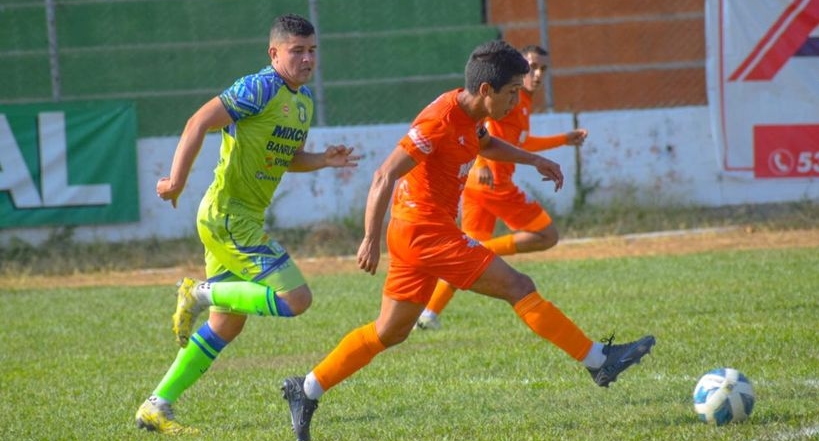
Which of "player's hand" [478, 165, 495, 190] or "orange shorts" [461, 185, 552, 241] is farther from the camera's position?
"orange shorts" [461, 185, 552, 241]

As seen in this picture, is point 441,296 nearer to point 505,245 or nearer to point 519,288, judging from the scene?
point 505,245

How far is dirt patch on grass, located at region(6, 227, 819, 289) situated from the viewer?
45.8ft

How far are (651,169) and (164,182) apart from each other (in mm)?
10346

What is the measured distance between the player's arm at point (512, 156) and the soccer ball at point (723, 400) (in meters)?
1.47

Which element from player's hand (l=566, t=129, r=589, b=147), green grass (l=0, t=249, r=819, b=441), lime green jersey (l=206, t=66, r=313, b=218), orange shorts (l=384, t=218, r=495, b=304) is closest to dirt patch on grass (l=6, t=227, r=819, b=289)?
green grass (l=0, t=249, r=819, b=441)

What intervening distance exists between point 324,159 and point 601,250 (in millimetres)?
8295

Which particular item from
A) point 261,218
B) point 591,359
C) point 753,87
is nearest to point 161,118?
point 753,87

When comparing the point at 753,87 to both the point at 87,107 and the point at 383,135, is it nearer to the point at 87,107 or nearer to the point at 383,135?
the point at 383,135

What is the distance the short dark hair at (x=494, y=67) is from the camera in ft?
19.7

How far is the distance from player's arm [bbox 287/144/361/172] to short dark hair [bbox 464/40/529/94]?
2.68ft

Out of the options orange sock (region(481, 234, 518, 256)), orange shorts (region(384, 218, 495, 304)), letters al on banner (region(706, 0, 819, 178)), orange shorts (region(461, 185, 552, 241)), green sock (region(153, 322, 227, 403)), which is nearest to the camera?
orange shorts (region(384, 218, 495, 304))

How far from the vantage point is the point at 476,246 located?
6.23 metres

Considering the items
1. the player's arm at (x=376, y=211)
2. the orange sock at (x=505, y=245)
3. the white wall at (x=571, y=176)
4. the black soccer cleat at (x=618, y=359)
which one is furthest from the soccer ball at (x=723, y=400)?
the white wall at (x=571, y=176)

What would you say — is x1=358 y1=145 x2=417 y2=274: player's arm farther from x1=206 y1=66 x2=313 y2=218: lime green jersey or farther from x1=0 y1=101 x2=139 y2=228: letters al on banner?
x1=0 y1=101 x2=139 y2=228: letters al on banner
